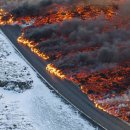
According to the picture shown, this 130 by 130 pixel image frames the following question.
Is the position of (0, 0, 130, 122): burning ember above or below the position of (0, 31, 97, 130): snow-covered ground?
above

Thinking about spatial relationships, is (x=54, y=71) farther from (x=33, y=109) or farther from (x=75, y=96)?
(x=33, y=109)

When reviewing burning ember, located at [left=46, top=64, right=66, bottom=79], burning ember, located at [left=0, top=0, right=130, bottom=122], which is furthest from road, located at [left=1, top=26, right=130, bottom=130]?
burning ember, located at [left=0, top=0, right=130, bottom=122]

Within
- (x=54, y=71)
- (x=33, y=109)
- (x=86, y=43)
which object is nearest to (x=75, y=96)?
(x=33, y=109)

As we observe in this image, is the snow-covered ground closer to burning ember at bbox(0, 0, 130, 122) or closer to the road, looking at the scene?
the road

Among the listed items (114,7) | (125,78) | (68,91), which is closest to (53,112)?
(68,91)

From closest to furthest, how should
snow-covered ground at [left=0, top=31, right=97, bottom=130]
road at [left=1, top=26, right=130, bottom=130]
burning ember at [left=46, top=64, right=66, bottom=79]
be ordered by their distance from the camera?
snow-covered ground at [left=0, top=31, right=97, bottom=130] < road at [left=1, top=26, right=130, bottom=130] < burning ember at [left=46, top=64, right=66, bottom=79]

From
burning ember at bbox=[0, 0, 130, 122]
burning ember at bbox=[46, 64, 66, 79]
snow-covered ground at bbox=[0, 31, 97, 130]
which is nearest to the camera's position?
snow-covered ground at bbox=[0, 31, 97, 130]

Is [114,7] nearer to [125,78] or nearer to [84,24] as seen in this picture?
[84,24]
